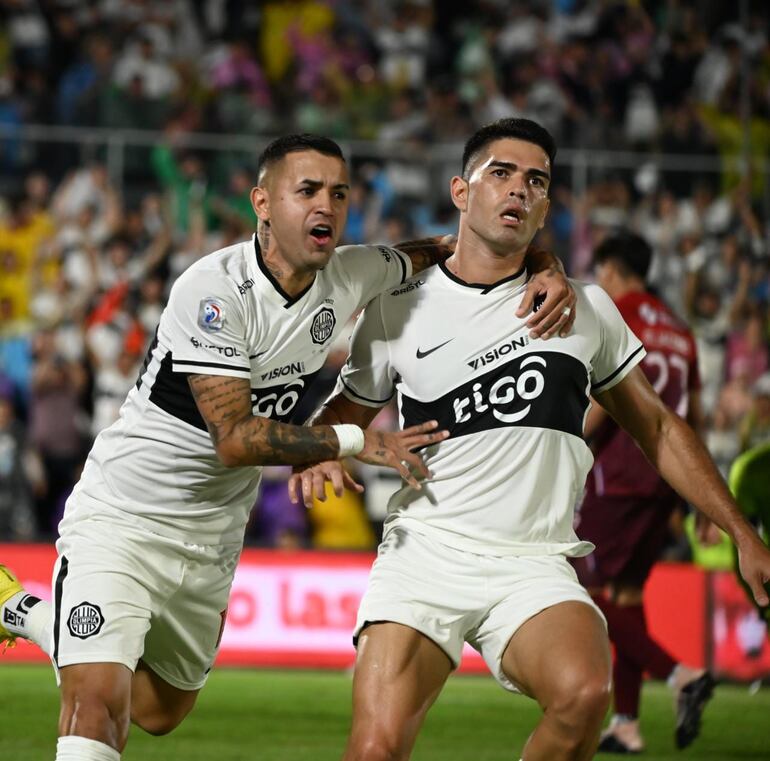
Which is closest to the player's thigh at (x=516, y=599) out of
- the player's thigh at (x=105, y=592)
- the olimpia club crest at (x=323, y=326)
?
the olimpia club crest at (x=323, y=326)

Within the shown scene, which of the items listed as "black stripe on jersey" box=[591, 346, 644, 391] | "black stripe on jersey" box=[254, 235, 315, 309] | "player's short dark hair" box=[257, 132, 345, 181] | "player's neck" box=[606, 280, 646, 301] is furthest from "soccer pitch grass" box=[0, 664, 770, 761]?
A: "player's short dark hair" box=[257, 132, 345, 181]

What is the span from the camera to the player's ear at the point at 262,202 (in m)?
5.38

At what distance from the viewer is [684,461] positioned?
17.0 feet

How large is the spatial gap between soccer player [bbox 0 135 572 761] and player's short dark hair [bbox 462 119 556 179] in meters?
0.49

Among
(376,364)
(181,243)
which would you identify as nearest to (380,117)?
(181,243)

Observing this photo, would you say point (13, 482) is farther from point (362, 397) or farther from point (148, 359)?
point (362, 397)

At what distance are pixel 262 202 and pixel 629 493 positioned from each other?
11.8 ft

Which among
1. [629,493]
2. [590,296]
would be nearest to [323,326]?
[590,296]

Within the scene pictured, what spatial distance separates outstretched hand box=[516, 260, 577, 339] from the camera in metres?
5.13

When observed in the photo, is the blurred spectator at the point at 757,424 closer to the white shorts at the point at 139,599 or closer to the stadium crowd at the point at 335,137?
the stadium crowd at the point at 335,137

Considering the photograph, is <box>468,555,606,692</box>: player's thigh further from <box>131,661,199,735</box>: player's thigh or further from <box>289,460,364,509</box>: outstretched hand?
<box>131,661,199,735</box>: player's thigh

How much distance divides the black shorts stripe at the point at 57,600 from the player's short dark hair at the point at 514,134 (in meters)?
2.01

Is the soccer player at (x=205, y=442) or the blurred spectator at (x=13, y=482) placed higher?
the soccer player at (x=205, y=442)

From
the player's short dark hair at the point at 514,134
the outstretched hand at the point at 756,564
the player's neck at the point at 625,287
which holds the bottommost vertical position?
the outstretched hand at the point at 756,564
